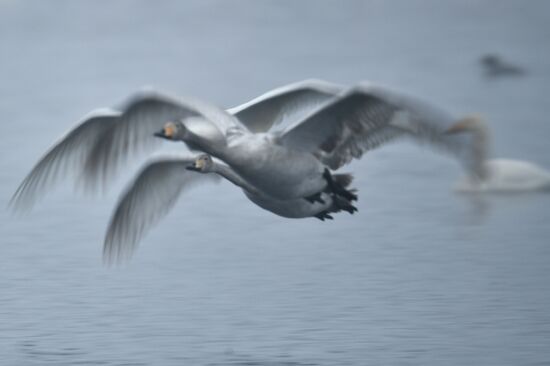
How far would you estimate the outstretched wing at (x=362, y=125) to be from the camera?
34.4ft

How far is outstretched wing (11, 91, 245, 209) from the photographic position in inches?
454

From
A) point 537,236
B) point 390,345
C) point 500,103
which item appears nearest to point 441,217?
point 537,236

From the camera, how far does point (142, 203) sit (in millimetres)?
12445

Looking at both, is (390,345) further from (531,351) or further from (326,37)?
(326,37)

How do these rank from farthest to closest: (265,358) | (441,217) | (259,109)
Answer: (441,217) → (259,109) → (265,358)

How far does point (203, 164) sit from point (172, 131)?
49cm

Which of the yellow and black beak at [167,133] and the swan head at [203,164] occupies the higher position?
the yellow and black beak at [167,133]

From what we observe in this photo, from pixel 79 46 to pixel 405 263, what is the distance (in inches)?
715

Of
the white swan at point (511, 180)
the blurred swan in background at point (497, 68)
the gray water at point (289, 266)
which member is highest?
the blurred swan in background at point (497, 68)

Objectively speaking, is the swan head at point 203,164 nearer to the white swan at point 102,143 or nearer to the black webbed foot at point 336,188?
the white swan at point 102,143

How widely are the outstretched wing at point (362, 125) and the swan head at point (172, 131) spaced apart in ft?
2.43

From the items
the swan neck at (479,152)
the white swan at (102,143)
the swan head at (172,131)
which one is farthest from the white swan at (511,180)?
the swan head at (172,131)

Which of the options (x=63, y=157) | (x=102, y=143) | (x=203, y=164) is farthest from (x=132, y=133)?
(x=203, y=164)

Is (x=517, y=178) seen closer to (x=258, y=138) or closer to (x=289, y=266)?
(x=289, y=266)
